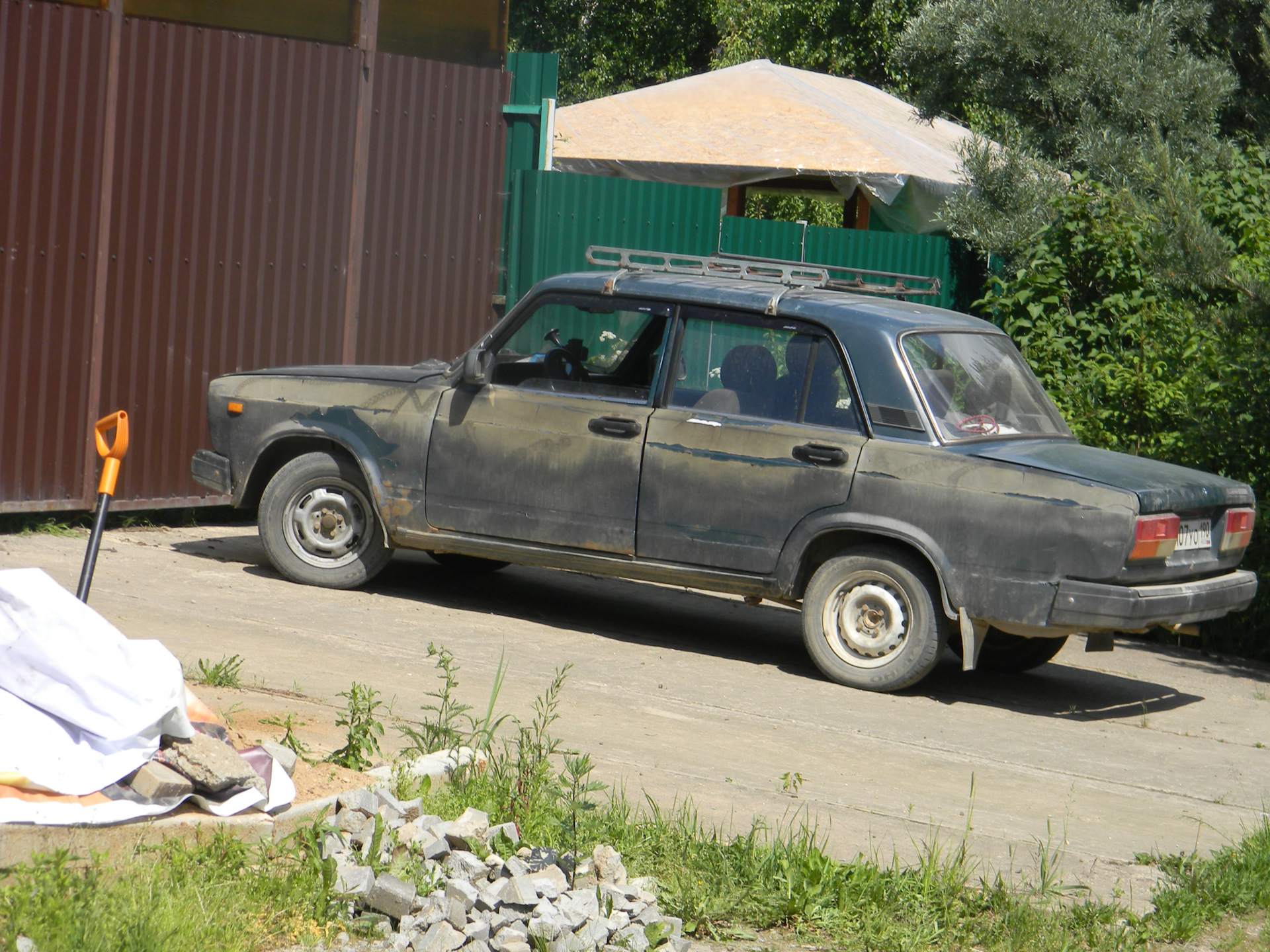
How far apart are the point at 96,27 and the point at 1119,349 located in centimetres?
726

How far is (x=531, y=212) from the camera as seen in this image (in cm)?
1168

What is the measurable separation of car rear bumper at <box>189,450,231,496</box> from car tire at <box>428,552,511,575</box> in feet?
4.71

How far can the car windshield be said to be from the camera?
725cm

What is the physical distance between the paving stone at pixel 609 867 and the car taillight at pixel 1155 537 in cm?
335

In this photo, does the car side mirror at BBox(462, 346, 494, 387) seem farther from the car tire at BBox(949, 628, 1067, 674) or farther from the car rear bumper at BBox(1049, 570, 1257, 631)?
the car rear bumper at BBox(1049, 570, 1257, 631)

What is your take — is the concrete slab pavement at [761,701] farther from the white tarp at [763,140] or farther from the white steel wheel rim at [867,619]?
the white tarp at [763,140]

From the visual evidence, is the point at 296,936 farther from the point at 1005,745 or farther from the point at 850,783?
the point at 1005,745

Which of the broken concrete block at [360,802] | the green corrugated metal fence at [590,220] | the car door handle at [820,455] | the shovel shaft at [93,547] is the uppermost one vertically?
the green corrugated metal fence at [590,220]

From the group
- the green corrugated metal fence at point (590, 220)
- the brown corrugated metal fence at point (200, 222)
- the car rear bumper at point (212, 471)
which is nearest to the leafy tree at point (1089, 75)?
the green corrugated metal fence at point (590, 220)

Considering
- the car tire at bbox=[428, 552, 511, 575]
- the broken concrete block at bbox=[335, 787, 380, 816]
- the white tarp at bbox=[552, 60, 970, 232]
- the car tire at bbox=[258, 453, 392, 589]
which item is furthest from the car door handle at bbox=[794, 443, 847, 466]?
the white tarp at bbox=[552, 60, 970, 232]

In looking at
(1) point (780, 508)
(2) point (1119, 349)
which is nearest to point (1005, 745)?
(1) point (780, 508)

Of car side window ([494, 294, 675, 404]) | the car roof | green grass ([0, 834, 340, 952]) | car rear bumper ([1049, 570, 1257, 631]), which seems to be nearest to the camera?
green grass ([0, 834, 340, 952])

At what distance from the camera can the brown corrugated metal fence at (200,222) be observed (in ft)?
29.3

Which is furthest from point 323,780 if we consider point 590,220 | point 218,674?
point 590,220
